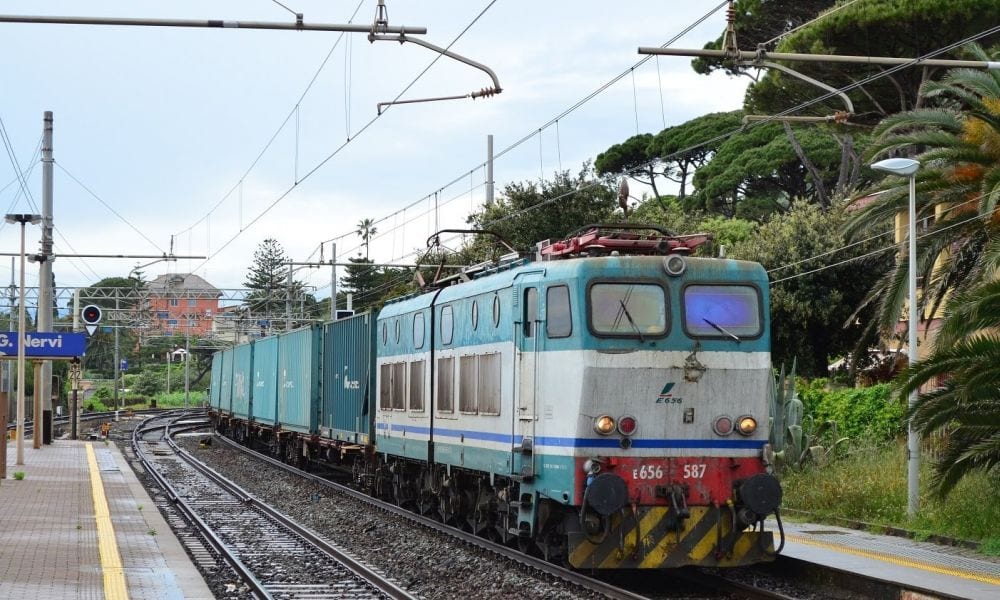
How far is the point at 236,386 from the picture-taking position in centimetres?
4544

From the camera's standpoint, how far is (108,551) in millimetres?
14781

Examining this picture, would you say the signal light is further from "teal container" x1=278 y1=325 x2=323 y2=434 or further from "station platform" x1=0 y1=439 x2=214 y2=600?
"station platform" x1=0 y1=439 x2=214 y2=600

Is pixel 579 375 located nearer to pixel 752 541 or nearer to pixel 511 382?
pixel 511 382

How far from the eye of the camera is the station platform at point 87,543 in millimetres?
12156

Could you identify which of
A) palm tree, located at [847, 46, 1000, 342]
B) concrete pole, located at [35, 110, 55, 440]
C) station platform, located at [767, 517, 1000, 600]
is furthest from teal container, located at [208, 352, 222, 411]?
station platform, located at [767, 517, 1000, 600]

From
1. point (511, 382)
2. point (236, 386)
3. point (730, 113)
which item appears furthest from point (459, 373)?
point (730, 113)

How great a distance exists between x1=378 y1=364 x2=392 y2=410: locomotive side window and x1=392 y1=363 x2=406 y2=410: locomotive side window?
0.94 feet

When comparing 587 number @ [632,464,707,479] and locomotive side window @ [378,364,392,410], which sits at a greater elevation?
locomotive side window @ [378,364,392,410]

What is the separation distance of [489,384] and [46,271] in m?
25.7

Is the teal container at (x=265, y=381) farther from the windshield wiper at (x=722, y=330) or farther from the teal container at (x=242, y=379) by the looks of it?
the windshield wiper at (x=722, y=330)

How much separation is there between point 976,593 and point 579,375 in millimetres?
4069

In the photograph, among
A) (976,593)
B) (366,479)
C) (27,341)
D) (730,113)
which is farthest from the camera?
(730,113)

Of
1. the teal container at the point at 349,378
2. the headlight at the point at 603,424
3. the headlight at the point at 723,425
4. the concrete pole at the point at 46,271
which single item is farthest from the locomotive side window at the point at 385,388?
the concrete pole at the point at 46,271

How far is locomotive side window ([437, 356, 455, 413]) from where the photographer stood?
16453mm
